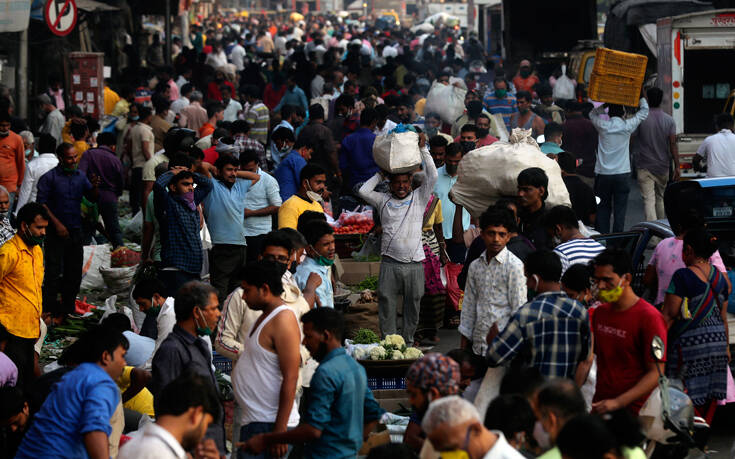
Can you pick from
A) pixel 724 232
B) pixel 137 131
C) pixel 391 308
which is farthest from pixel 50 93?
pixel 724 232

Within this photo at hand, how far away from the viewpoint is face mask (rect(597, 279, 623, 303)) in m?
5.79

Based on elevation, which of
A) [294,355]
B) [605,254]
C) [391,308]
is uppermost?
A: [605,254]

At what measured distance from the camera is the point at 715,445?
7.57m

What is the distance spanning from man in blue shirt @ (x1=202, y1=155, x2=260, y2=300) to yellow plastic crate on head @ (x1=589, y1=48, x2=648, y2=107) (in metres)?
5.84

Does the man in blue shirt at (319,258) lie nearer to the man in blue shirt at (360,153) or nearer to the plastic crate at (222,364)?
the plastic crate at (222,364)

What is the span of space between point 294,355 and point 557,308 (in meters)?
1.34

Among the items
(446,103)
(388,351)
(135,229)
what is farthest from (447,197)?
(446,103)

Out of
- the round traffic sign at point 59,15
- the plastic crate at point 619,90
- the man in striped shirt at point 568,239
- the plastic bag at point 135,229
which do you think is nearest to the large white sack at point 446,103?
the plastic crate at point 619,90

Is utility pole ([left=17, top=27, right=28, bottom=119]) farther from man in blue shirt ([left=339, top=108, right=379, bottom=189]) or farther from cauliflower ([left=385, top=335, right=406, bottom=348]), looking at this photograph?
cauliflower ([left=385, top=335, right=406, bottom=348])

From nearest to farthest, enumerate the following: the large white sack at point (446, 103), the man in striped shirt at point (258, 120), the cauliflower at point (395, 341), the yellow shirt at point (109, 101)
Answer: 1. the cauliflower at point (395, 341)
2. the large white sack at point (446, 103)
3. the man in striped shirt at point (258, 120)
4. the yellow shirt at point (109, 101)

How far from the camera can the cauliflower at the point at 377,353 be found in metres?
7.92

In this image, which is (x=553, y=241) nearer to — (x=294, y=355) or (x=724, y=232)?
(x=724, y=232)

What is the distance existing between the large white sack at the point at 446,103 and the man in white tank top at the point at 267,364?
1163 centimetres

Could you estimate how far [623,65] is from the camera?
46.4ft
